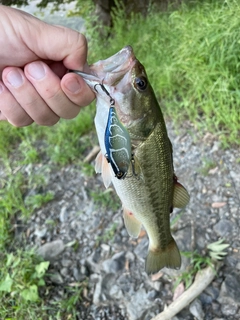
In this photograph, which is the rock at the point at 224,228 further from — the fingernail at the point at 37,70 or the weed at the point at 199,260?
the fingernail at the point at 37,70

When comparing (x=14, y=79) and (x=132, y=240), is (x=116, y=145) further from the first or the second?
(x=132, y=240)

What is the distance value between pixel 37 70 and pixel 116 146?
49cm

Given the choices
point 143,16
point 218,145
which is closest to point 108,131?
point 218,145

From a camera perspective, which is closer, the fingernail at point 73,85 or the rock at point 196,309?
the fingernail at point 73,85

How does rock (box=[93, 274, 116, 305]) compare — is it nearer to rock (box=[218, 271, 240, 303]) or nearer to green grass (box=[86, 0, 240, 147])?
rock (box=[218, 271, 240, 303])

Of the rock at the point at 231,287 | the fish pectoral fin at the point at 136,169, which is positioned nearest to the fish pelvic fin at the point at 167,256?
the fish pectoral fin at the point at 136,169

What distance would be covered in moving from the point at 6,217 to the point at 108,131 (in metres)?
2.85

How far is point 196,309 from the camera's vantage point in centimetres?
274

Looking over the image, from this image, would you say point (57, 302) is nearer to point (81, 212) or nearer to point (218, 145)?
point (81, 212)

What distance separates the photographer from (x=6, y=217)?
13.0 feet

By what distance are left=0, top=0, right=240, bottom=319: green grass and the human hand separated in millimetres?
2051

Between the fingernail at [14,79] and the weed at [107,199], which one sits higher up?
the fingernail at [14,79]

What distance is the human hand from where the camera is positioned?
155 cm

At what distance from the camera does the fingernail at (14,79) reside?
1.59 metres
